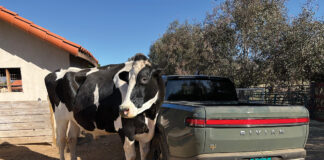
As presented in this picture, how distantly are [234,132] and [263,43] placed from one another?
8.71m

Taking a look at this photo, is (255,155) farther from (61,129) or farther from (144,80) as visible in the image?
(61,129)

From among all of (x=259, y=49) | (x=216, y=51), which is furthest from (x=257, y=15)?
(x=216, y=51)

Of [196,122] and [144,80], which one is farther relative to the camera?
[144,80]

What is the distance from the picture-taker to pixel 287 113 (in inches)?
94.0

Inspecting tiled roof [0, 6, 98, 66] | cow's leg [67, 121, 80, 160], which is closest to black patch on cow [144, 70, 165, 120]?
cow's leg [67, 121, 80, 160]

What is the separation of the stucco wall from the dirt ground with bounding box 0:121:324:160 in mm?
1803

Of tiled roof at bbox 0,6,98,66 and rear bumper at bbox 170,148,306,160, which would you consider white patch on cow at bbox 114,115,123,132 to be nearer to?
rear bumper at bbox 170,148,306,160

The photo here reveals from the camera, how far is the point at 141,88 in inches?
90.4

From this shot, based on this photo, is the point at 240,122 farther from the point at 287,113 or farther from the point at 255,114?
the point at 287,113

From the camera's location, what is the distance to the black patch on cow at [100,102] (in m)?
2.77

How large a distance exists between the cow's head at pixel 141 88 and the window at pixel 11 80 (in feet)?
19.1

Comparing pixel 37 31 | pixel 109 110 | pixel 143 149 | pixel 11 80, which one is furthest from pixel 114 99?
pixel 11 80

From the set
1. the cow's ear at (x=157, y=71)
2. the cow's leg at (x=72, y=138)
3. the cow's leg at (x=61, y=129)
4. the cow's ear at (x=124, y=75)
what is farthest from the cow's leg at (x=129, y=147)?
the cow's leg at (x=72, y=138)

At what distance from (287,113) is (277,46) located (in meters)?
8.41
